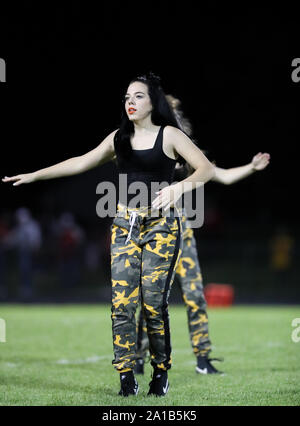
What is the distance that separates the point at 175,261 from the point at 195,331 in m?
1.60

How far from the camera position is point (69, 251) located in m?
21.6

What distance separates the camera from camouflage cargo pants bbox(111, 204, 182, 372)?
552cm

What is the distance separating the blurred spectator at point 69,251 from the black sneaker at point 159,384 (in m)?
15.8

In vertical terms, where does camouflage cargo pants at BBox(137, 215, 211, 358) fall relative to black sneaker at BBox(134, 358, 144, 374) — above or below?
above

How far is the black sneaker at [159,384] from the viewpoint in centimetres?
560

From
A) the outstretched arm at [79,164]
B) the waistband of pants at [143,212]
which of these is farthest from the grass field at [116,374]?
the outstretched arm at [79,164]

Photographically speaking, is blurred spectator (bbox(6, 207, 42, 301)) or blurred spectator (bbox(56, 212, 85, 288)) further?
blurred spectator (bbox(56, 212, 85, 288))

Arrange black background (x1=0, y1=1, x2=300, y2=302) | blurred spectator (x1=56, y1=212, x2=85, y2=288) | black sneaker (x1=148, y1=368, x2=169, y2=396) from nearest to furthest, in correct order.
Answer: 1. black sneaker (x1=148, y1=368, x2=169, y2=396)
2. blurred spectator (x1=56, y1=212, x2=85, y2=288)
3. black background (x1=0, y1=1, x2=300, y2=302)

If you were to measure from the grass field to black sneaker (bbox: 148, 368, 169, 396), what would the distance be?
0.08m

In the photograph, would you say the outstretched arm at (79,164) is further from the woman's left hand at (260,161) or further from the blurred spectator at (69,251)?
the blurred spectator at (69,251)

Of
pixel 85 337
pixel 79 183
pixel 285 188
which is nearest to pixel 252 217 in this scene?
pixel 285 188

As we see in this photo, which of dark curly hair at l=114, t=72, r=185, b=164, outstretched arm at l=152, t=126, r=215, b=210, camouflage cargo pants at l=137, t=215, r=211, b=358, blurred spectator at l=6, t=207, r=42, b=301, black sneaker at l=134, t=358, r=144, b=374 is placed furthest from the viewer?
blurred spectator at l=6, t=207, r=42, b=301

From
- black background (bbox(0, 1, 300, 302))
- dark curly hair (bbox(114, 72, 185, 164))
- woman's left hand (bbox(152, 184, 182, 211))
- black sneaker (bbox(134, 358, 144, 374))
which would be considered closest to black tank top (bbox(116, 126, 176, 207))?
dark curly hair (bbox(114, 72, 185, 164))

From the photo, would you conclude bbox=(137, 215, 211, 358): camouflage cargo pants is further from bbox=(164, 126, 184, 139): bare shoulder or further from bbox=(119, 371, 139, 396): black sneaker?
bbox=(164, 126, 184, 139): bare shoulder
